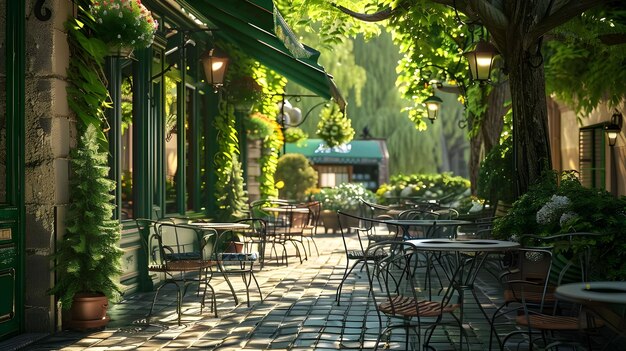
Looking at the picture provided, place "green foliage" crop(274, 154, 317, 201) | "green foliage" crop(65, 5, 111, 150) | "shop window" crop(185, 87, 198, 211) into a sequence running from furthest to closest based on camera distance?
"green foliage" crop(274, 154, 317, 201) < "shop window" crop(185, 87, 198, 211) < "green foliage" crop(65, 5, 111, 150)

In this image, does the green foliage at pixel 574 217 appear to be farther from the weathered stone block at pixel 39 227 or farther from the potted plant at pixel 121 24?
the weathered stone block at pixel 39 227

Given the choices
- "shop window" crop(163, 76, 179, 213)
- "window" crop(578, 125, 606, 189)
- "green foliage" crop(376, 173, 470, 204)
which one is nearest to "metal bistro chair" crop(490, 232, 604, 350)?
"shop window" crop(163, 76, 179, 213)

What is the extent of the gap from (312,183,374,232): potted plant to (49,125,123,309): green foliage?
1343 centimetres

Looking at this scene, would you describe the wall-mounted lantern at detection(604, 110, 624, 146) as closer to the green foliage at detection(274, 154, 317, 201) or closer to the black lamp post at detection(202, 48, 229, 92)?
the black lamp post at detection(202, 48, 229, 92)

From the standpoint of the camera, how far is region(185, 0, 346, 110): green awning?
346 inches

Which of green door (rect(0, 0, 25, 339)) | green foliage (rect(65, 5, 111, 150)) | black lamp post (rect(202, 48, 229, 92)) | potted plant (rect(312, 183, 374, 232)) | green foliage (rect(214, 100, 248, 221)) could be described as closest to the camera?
green door (rect(0, 0, 25, 339))

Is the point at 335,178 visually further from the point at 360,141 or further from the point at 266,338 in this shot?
the point at 266,338

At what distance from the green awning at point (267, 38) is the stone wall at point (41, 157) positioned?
80.6 inches

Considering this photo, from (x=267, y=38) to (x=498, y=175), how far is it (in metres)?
3.67

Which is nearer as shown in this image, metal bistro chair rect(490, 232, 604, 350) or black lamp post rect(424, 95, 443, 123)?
metal bistro chair rect(490, 232, 604, 350)

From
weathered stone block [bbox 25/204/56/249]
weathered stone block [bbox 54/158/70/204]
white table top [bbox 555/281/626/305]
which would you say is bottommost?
white table top [bbox 555/281/626/305]

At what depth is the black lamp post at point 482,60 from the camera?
11.5 metres

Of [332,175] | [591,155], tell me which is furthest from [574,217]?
[332,175]

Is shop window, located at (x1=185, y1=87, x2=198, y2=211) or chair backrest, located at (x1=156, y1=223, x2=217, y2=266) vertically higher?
shop window, located at (x1=185, y1=87, x2=198, y2=211)
